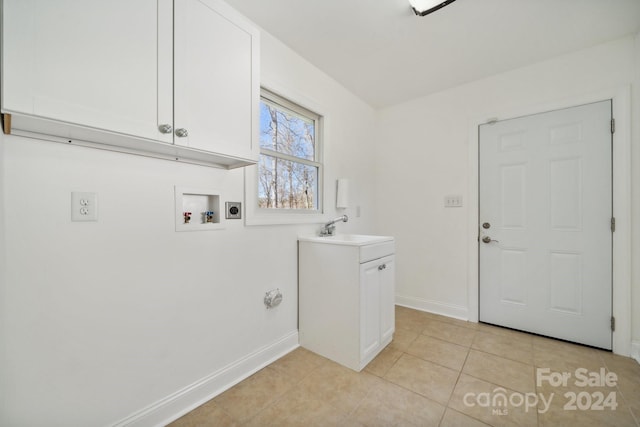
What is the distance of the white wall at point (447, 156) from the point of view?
199cm

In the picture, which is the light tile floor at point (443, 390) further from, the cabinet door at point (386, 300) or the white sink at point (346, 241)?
the white sink at point (346, 241)

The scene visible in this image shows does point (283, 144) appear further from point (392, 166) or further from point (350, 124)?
point (392, 166)

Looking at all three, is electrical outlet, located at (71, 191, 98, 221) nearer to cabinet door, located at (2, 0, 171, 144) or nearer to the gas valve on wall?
cabinet door, located at (2, 0, 171, 144)

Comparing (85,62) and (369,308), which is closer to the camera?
(85,62)

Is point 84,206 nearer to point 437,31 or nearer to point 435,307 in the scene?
point 437,31

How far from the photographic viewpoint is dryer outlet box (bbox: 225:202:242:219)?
64.5 inches

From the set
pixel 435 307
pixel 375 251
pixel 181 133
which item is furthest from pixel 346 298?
pixel 435 307

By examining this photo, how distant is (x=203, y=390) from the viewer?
1486 mm

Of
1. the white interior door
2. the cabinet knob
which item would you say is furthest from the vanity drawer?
the cabinet knob

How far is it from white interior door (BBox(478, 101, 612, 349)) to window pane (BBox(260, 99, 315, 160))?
171 centimetres

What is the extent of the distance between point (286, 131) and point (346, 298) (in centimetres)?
144

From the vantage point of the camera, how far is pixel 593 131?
2.03 meters

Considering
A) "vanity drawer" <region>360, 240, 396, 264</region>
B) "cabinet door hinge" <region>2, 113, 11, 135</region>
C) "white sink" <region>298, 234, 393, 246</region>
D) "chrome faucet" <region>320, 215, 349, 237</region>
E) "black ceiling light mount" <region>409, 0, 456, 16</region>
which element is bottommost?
"vanity drawer" <region>360, 240, 396, 264</region>

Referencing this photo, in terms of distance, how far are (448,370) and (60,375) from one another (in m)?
2.12
